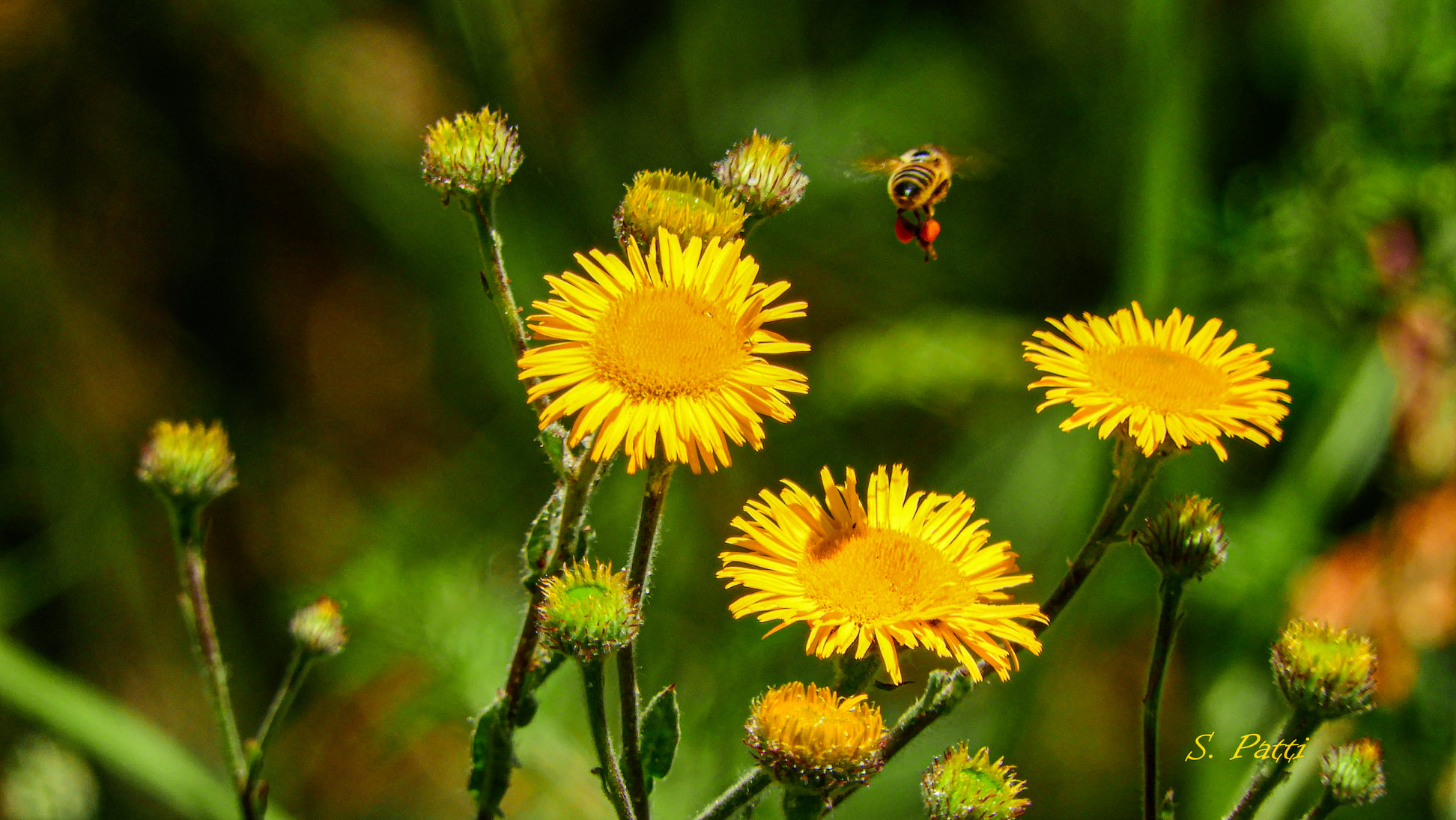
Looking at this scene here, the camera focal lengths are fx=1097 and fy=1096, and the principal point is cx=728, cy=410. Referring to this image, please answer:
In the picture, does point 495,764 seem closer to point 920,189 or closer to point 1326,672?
point 1326,672

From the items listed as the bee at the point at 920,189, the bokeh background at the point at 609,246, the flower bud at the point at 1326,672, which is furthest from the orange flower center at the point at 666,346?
the bokeh background at the point at 609,246

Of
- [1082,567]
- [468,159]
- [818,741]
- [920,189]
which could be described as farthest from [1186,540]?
[468,159]

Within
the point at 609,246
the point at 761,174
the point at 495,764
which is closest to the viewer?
the point at 495,764

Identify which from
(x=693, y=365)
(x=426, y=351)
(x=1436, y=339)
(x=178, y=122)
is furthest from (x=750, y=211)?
(x=178, y=122)

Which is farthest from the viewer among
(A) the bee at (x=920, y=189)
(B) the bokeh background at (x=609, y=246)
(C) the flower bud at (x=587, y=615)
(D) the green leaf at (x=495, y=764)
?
(B) the bokeh background at (x=609, y=246)

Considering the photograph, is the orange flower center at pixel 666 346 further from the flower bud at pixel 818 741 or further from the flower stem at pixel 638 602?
the flower bud at pixel 818 741

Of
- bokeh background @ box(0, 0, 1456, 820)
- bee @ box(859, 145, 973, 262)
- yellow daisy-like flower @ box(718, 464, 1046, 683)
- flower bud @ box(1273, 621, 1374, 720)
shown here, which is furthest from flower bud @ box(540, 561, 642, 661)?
bokeh background @ box(0, 0, 1456, 820)
